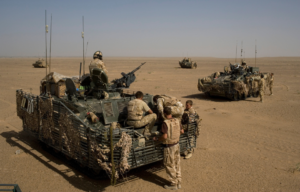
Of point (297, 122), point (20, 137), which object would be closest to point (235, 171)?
point (297, 122)

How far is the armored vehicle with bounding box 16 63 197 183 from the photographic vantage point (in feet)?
18.3

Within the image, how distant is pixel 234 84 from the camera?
1634cm

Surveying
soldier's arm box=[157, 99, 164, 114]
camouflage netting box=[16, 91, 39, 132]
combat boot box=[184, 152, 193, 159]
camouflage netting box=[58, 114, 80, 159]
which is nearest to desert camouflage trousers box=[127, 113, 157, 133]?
soldier's arm box=[157, 99, 164, 114]

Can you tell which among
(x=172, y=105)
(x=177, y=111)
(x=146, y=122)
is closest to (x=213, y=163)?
(x=177, y=111)

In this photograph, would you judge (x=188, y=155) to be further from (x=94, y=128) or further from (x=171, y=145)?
(x=94, y=128)

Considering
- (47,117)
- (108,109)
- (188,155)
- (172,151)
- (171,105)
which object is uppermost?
(171,105)

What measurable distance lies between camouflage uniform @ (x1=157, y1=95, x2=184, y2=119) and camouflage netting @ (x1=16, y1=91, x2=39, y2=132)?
353 cm

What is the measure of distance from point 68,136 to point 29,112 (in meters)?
2.33

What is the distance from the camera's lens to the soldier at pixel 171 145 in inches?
228

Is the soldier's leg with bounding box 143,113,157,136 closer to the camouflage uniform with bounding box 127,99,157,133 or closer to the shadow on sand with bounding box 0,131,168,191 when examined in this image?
the camouflage uniform with bounding box 127,99,157,133

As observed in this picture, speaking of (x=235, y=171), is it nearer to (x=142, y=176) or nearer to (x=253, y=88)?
(x=142, y=176)

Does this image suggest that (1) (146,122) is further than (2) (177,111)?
No

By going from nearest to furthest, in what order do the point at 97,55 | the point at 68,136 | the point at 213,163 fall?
the point at 68,136, the point at 213,163, the point at 97,55

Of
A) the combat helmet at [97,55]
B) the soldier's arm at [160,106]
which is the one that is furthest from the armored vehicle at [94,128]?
the combat helmet at [97,55]
